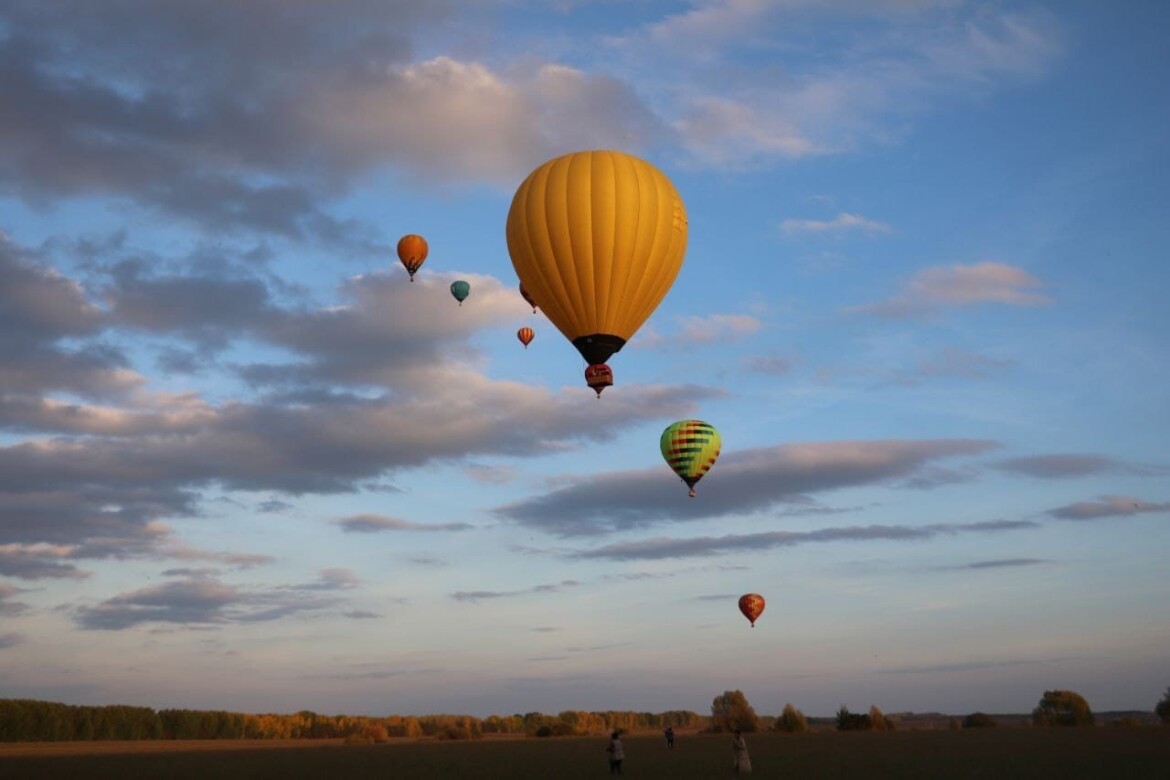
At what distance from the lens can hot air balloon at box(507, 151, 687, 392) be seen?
36.2m

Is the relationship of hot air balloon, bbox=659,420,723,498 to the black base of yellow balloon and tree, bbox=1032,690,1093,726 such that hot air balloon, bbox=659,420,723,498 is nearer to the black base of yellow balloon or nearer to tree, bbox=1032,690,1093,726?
the black base of yellow balloon

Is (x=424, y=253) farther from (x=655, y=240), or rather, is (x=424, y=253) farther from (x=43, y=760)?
(x=43, y=760)

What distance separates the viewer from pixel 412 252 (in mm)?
52250

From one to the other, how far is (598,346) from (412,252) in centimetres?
1804

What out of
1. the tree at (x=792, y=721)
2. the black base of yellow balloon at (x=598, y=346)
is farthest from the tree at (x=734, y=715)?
the black base of yellow balloon at (x=598, y=346)

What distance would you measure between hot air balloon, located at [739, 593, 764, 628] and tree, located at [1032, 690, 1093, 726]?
145 feet

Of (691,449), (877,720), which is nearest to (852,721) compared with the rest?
(877,720)

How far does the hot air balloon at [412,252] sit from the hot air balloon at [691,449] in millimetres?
14093

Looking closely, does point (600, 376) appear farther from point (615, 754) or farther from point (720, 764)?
point (720, 764)

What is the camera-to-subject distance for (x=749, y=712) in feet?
298

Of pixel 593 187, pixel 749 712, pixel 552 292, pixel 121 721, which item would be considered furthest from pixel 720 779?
pixel 121 721

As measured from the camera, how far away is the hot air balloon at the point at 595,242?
36.2 m

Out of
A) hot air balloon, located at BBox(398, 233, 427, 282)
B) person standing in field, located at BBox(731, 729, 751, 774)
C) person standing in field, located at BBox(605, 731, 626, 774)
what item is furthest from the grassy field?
hot air balloon, located at BBox(398, 233, 427, 282)

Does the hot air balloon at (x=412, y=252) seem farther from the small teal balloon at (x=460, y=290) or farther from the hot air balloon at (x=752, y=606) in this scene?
the hot air balloon at (x=752, y=606)
